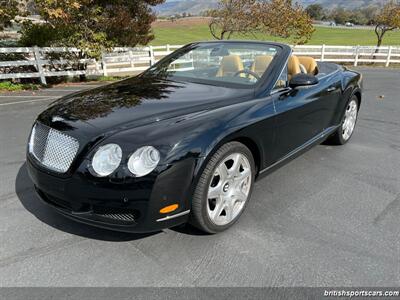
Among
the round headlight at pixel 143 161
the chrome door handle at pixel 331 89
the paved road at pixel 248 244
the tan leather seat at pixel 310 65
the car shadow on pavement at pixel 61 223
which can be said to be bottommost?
the paved road at pixel 248 244

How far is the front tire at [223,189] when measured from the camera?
247cm

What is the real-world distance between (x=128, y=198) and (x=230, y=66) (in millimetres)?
2034

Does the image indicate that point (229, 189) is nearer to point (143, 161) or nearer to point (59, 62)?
point (143, 161)

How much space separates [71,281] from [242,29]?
51.9ft

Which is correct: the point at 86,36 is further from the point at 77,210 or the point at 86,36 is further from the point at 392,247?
the point at 392,247

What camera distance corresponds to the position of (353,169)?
13.6 feet

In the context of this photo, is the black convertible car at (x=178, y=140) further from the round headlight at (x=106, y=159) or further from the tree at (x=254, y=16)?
the tree at (x=254, y=16)

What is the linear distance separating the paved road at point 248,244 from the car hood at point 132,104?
925mm

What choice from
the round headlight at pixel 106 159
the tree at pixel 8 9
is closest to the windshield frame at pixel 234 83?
the round headlight at pixel 106 159

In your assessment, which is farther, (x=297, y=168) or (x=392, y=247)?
(x=297, y=168)

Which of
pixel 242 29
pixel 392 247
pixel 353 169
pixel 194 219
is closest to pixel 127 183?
pixel 194 219

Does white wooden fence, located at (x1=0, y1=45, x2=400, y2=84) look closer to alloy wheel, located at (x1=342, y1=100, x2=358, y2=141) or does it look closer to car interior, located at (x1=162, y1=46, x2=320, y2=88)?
car interior, located at (x1=162, y1=46, x2=320, y2=88)

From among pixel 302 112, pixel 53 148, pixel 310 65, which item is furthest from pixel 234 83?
pixel 310 65

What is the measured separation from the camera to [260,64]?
3.47 metres
